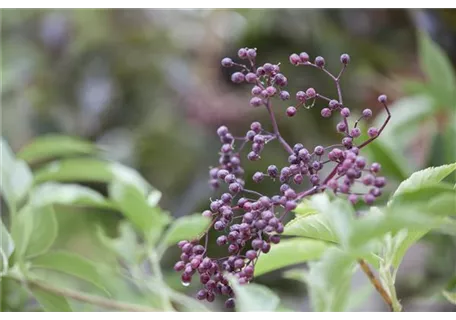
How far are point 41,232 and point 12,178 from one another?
0.08 m

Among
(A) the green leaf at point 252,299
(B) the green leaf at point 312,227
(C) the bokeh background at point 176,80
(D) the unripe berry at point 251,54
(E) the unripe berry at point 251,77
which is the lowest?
(C) the bokeh background at point 176,80

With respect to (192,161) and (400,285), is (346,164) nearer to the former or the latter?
(400,285)

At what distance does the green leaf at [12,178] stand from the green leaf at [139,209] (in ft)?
0.26

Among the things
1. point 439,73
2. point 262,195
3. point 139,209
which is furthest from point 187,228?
point 439,73

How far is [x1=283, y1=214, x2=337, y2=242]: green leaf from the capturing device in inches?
15.0

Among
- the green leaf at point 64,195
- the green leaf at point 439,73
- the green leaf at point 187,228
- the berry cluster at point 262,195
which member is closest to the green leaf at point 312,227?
the berry cluster at point 262,195

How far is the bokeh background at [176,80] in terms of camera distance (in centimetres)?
123

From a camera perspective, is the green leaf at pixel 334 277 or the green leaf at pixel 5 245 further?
the green leaf at pixel 5 245

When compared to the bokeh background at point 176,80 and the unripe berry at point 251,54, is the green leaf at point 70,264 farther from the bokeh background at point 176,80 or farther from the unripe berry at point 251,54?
the bokeh background at point 176,80

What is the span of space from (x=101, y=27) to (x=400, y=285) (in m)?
0.79

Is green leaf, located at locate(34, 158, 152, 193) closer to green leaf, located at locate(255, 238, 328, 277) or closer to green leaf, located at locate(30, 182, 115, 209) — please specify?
green leaf, located at locate(30, 182, 115, 209)

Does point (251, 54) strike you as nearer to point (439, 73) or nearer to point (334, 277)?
point (334, 277)

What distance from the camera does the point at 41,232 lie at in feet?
1.73

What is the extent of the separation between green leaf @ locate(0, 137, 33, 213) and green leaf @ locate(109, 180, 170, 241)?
0.08 meters
